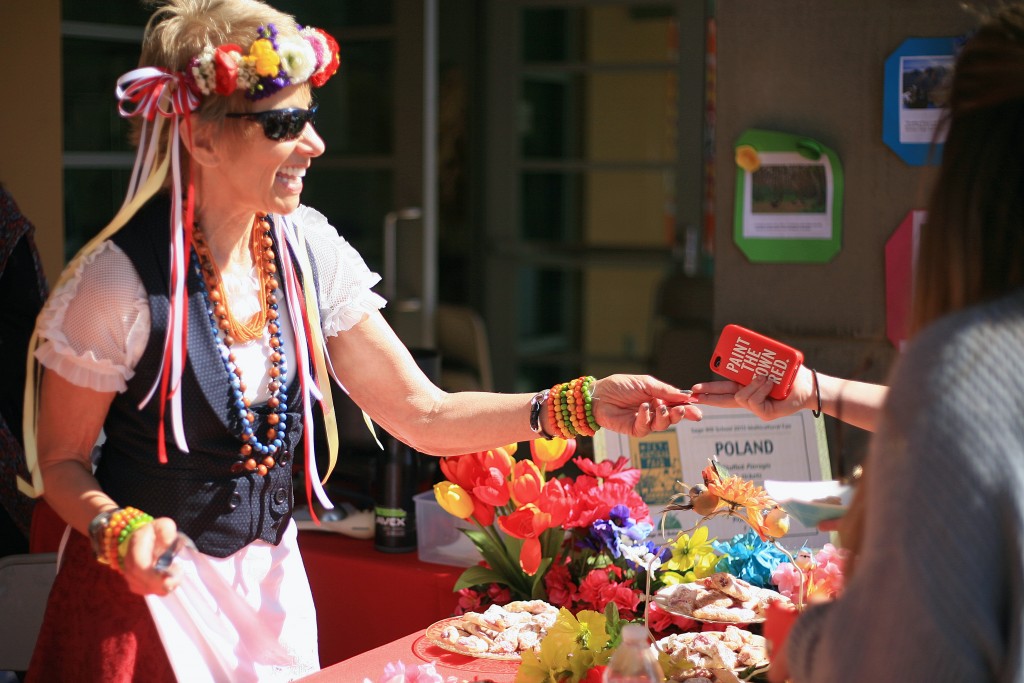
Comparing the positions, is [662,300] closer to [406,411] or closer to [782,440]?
[782,440]

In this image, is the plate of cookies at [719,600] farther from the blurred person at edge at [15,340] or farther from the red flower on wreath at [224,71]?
the blurred person at edge at [15,340]

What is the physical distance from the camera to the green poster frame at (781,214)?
9.57ft

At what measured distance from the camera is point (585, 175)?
6297mm

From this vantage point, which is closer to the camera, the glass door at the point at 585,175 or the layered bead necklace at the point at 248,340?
the layered bead necklace at the point at 248,340

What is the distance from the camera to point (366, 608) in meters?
2.66

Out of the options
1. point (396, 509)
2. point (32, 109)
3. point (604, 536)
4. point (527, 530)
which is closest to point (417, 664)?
point (527, 530)

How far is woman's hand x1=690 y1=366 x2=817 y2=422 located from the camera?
1812mm

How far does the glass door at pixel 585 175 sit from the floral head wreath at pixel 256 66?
3.25 meters

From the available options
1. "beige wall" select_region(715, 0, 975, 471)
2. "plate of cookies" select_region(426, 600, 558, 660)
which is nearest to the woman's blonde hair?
"plate of cookies" select_region(426, 600, 558, 660)

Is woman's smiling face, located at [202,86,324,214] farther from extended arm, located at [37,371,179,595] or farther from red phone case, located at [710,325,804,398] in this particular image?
red phone case, located at [710,325,804,398]

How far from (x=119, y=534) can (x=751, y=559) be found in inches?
46.3

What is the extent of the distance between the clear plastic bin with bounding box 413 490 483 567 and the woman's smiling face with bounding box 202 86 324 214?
104cm

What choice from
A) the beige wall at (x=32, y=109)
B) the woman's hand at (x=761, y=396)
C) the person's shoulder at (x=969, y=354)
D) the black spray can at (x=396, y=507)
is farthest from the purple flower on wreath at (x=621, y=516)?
the beige wall at (x=32, y=109)

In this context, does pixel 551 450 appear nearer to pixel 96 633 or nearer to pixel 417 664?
pixel 417 664
